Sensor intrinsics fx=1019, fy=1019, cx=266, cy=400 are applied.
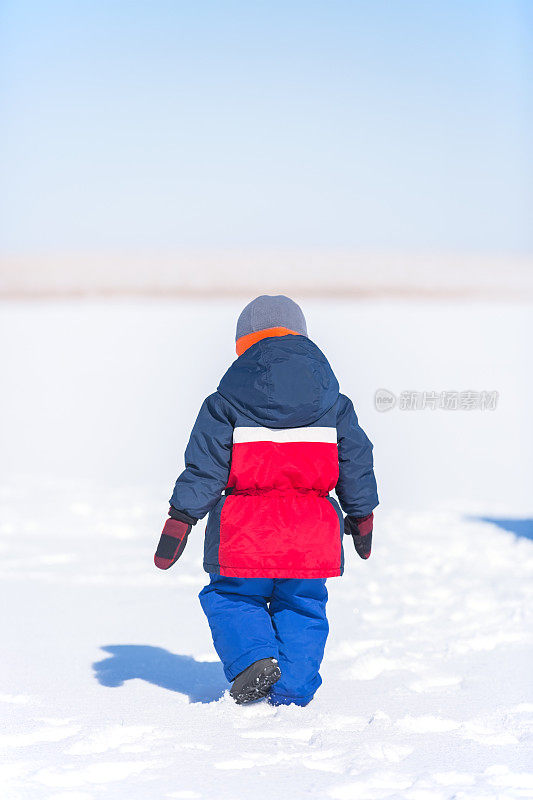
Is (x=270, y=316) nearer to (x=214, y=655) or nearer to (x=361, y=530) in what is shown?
(x=361, y=530)

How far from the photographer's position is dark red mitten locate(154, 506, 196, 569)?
2961 mm

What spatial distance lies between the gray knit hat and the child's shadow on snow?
1.17 meters

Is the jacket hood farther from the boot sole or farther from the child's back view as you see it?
the boot sole

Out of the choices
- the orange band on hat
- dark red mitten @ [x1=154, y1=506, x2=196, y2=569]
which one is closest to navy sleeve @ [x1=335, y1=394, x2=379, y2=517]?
the orange band on hat

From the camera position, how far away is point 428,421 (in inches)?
460

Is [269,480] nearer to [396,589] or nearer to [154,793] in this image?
[154,793]

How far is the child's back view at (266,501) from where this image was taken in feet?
9.56

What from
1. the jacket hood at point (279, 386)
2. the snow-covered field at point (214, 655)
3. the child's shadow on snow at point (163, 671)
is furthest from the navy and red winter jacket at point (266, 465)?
the child's shadow on snow at point (163, 671)

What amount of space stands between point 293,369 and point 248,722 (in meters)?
0.99

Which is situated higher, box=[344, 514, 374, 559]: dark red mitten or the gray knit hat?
the gray knit hat

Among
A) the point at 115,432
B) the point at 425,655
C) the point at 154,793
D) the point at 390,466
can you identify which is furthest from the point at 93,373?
the point at 154,793

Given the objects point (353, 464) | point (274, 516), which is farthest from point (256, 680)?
point (353, 464)

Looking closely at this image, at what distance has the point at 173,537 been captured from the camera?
9.73 feet

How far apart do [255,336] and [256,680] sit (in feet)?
3.29
